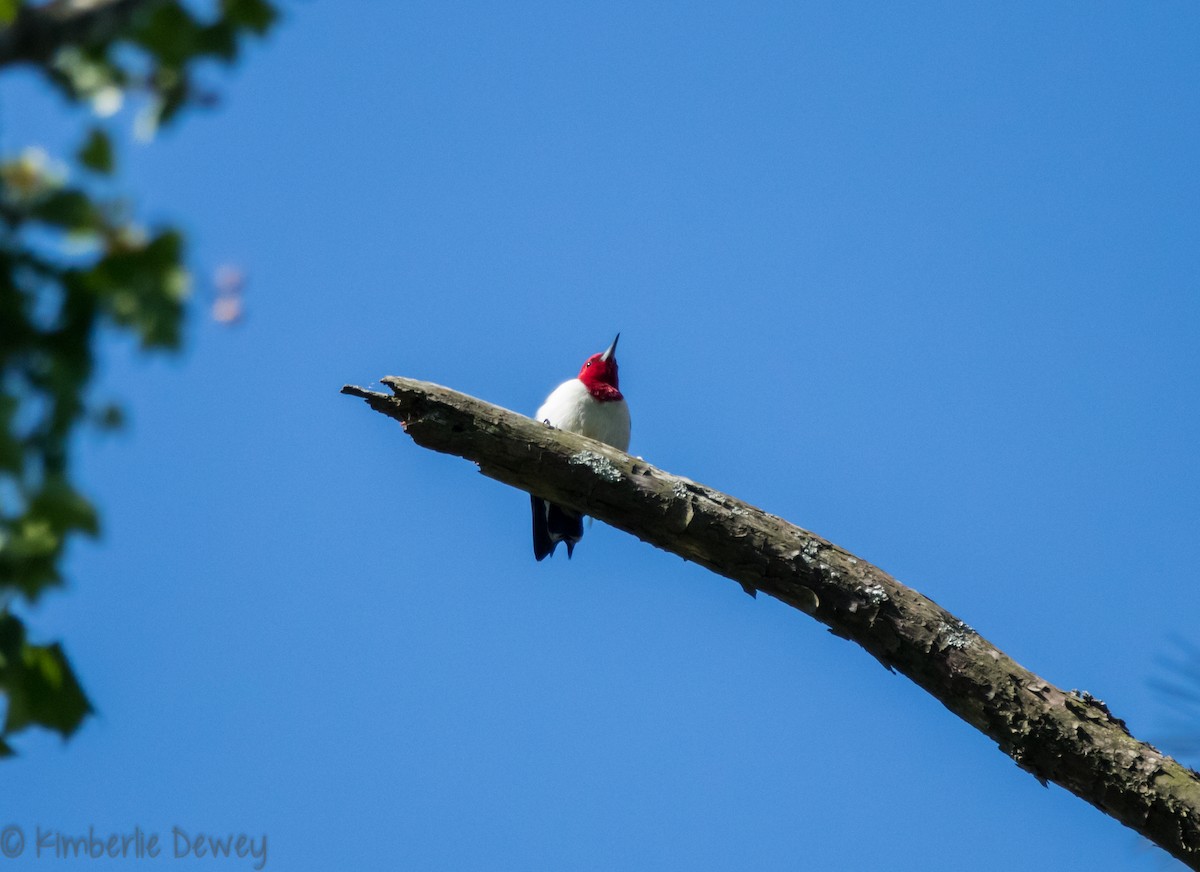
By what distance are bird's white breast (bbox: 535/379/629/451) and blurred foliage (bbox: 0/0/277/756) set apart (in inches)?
199

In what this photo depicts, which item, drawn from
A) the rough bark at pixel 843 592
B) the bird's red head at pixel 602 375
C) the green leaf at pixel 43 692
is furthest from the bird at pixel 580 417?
the green leaf at pixel 43 692

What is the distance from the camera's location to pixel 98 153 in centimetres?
141

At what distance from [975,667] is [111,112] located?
3.12m

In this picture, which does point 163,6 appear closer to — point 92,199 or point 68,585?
point 92,199

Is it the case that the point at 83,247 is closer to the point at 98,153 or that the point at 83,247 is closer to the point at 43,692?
the point at 98,153

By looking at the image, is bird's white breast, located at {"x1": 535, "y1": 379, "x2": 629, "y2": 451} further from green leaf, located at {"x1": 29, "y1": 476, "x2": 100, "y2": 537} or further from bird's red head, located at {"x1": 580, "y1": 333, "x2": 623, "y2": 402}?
green leaf, located at {"x1": 29, "y1": 476, "x2": 100, "y2": 537}

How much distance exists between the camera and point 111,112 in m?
1.50

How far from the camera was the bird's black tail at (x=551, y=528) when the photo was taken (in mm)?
6332

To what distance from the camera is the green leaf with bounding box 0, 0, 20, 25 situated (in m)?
1.50

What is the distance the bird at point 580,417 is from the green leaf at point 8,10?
485 centimetres

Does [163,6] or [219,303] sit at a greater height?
[163,6]

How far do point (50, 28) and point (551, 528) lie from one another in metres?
5.11

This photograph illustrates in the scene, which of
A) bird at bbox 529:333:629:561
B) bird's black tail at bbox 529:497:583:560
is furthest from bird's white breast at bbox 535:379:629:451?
bird's black tail at bbox 529:497:583:560

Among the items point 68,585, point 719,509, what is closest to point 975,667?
point 719,509
